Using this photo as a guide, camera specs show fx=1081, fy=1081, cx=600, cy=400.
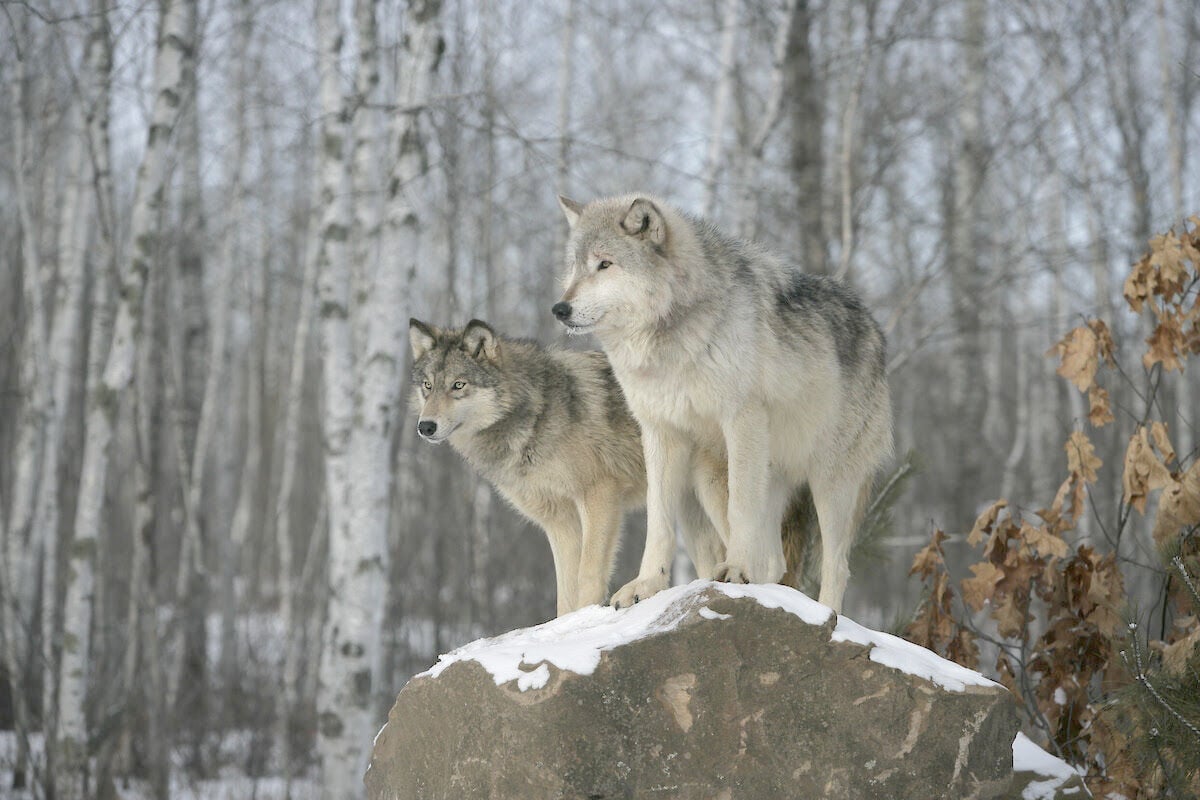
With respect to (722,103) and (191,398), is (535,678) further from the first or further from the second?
(191,398)

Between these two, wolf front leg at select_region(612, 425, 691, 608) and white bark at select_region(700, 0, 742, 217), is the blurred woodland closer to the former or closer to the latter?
white bark at select_region(700, 0, 742, 217)

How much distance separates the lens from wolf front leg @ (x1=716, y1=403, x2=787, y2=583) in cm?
438

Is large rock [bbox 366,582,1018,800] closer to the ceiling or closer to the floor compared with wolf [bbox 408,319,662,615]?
closer to the floor

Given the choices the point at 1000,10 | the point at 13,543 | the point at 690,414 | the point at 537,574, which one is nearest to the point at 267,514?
the point at 537,574

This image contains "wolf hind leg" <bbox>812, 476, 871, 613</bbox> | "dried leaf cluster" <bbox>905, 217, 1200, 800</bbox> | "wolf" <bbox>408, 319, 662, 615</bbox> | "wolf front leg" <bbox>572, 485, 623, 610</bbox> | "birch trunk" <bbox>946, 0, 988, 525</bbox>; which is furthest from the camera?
"birch trunk" <bbox>946, 0, 988, 525</bbox>

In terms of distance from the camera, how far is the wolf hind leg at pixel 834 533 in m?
5.08

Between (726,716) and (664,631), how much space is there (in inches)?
14.0

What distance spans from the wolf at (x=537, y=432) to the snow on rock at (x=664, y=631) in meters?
1.54

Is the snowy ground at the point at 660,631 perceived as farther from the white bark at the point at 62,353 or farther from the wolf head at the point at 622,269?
the white bark at the point at 62,353

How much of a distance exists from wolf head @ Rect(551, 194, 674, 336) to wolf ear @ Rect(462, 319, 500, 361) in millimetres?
1402

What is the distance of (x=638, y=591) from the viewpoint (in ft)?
14.2

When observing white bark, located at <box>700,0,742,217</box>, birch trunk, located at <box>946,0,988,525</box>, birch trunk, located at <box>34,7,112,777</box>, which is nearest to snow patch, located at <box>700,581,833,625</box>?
white bark, located at <box>700,0,742,217</box>

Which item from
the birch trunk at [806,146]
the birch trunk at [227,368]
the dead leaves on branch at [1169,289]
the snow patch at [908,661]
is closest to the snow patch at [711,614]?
the snow patch at [908,661]

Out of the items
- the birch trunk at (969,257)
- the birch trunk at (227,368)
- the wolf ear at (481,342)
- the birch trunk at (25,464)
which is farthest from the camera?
the birch trunk at (969,257)
